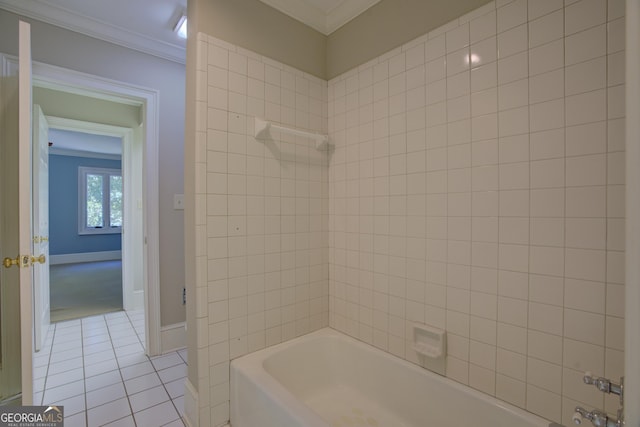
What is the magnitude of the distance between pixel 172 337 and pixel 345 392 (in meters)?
1.56

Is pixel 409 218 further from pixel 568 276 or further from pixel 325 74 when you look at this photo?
pixel 325 74

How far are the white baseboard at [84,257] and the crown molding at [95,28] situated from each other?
6.30 metres

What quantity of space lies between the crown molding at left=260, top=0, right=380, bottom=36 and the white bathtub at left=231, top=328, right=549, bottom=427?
2.09 m

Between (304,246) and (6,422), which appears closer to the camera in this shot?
(6,422)

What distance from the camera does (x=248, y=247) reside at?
1.64m

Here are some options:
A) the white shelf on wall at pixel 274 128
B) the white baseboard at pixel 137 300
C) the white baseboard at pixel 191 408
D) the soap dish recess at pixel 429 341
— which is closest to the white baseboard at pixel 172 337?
the white baseboard at pixel 191 408

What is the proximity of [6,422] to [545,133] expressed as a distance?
2.75 m

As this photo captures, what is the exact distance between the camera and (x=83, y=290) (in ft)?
13.7

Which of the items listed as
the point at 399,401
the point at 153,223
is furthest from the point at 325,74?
the point at 399,401

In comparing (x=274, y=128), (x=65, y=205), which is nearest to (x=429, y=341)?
(x=274, y=128)

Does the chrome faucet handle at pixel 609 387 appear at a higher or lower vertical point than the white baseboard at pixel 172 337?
higher

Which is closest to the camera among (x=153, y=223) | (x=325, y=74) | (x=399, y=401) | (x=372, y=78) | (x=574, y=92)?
(x=574, y=92)

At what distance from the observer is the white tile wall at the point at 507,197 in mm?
1002

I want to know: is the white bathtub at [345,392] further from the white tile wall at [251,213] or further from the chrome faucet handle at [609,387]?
the chrome faucet handle at [609,387]
